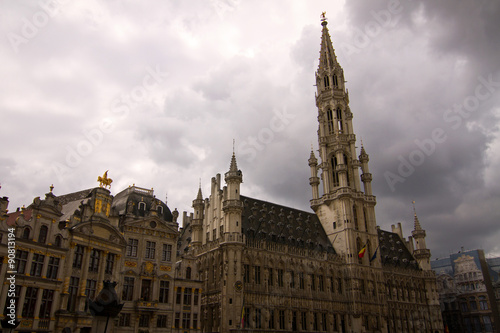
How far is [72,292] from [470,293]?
90580 mm

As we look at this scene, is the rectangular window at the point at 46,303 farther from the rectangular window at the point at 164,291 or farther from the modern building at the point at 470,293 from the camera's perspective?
the modern building at the point at 470,293

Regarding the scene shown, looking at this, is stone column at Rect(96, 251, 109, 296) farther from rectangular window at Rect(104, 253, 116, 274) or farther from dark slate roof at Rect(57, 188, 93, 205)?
dark slate roof at Rect(57, 188, 93, 205)

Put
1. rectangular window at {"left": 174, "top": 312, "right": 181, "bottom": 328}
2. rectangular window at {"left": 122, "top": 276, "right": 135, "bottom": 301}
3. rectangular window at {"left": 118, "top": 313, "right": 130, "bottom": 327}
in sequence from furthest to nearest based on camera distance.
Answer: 1. rectangular window at {"left": 174, "top": 312, "right": 181, "bottom": 328}
2. rectangular window at {"left": 122, "top": 276, "right": 135, "bottom": 301}
3. rectangular window at {"left": 118, "top": 313, "right": 130, "bottom": 327}

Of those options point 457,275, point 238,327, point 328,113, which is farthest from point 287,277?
point 457,275

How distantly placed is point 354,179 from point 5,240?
61.2 m

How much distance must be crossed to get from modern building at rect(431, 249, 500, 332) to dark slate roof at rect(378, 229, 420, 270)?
18.5m

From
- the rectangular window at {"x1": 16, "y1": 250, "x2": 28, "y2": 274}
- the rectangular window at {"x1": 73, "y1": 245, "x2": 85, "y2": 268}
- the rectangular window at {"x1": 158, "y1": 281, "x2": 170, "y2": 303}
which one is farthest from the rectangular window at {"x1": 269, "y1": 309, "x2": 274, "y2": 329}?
the rectangular window at {"x1": 16, "y1": 250, "x2": 28, "y2": 274}

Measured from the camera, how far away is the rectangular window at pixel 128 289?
45825 mm

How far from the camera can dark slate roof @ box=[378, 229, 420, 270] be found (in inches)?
3371

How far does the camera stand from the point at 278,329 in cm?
5822

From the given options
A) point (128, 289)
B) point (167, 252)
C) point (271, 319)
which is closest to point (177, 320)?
point (128, 289)

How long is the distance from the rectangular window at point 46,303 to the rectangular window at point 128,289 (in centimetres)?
796

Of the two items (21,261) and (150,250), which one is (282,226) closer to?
(150,250)

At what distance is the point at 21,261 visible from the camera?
37781 mm
